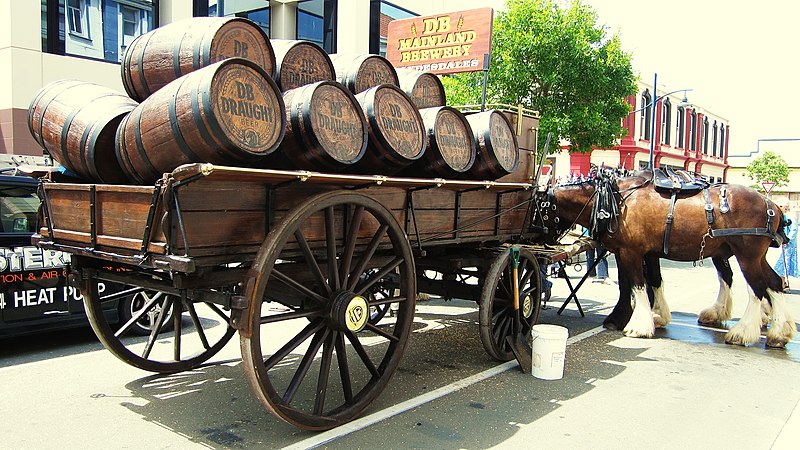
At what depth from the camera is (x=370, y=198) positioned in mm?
4004

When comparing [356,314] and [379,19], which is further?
[379,19]

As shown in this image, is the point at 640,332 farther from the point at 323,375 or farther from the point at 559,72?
the point at 559,72

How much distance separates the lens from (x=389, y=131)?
4.45m

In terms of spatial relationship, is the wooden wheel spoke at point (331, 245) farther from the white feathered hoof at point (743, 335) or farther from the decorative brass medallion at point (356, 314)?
the white feathered hoof at point (743, 335)

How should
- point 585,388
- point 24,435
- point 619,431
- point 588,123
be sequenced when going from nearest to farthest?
point 24,435 < point 619,431 < point 585,388 < point 588,123

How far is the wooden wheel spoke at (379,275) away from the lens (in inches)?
165

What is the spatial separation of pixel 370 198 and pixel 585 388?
2.54m

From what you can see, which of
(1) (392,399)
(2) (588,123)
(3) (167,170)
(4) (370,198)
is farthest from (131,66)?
(2) (588,123)

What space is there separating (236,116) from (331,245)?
3.23ft

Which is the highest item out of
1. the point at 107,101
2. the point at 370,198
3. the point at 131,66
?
the point at 131,66

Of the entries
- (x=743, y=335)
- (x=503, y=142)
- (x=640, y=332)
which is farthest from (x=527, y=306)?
(x=743, y=335)

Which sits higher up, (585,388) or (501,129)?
(501,129)

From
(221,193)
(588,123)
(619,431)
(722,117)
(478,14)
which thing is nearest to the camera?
(221,193)

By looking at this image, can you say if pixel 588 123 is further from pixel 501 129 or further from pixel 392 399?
pixel 392 399
